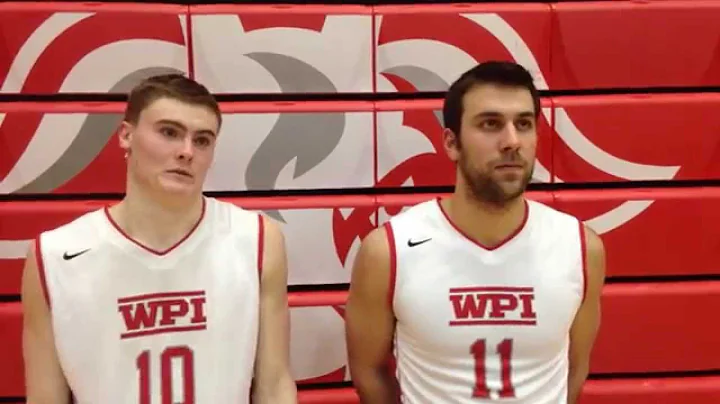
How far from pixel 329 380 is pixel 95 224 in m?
0.83

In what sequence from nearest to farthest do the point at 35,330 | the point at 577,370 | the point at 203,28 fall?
the point at 35,330 → the point at 577,370 → the point at 203,28

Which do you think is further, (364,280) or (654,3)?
(654,3)

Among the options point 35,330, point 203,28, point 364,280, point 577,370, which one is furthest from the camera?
point 203,28

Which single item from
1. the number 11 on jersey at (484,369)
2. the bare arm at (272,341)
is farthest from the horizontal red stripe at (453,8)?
the number 11 on jersey at (484,369)

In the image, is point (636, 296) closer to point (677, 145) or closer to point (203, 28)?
point (677, 145)

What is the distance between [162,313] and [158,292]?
47mm

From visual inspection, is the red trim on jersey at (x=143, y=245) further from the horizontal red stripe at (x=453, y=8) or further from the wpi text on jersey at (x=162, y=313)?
the horizontal red stripe at (x=453, y=8)

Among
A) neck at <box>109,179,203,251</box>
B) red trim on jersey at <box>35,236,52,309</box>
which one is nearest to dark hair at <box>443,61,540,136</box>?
neck at <box>109,179,203,251</box>

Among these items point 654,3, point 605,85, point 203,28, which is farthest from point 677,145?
point 203,28

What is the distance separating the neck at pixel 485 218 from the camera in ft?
5.81

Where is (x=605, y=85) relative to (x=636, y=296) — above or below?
above

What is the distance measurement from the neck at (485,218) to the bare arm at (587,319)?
0.61 feet

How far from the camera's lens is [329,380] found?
2.19 meters

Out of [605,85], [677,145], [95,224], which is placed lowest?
[95,224]
